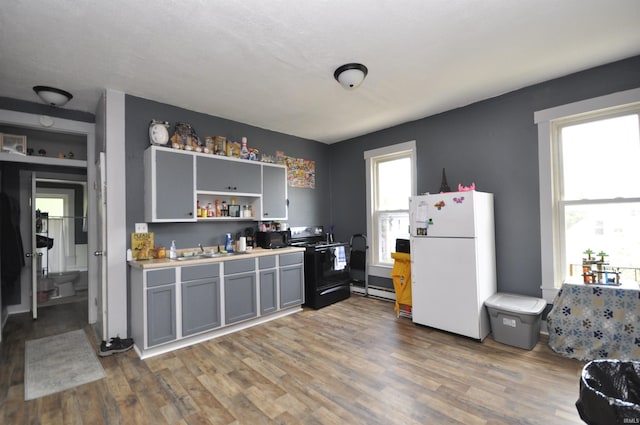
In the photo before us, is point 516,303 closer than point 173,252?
Yes

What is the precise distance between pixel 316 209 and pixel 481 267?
293 centimetres

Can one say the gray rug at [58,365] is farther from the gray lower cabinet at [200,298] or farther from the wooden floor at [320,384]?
the gray lower cabinet at [200,298]

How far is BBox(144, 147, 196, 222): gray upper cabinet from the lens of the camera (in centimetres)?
309

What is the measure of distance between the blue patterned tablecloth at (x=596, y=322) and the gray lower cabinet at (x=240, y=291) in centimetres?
320

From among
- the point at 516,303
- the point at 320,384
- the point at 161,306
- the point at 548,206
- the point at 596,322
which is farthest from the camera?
the point at 548,206

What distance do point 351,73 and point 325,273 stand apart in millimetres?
2766

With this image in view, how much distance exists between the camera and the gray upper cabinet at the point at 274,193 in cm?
412

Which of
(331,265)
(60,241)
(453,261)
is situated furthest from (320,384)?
(60,241)

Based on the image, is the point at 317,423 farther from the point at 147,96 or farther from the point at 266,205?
the point at 147,96

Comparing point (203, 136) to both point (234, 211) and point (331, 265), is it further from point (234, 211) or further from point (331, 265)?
point (331, 265)

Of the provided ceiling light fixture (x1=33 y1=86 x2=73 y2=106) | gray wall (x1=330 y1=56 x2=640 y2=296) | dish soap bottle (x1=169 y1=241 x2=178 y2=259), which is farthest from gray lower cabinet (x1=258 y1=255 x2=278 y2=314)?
ceiling light fixture (x1=33 y1=86 x2=73 y2=106)

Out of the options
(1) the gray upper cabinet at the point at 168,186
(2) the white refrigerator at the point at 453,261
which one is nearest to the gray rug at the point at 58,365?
(1) the gray upper cabinet at the point at 168,186

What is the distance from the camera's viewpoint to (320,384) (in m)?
2.28

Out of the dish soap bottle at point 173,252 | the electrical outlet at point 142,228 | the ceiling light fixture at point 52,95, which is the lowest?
the dish soap bottle at point 173,252
